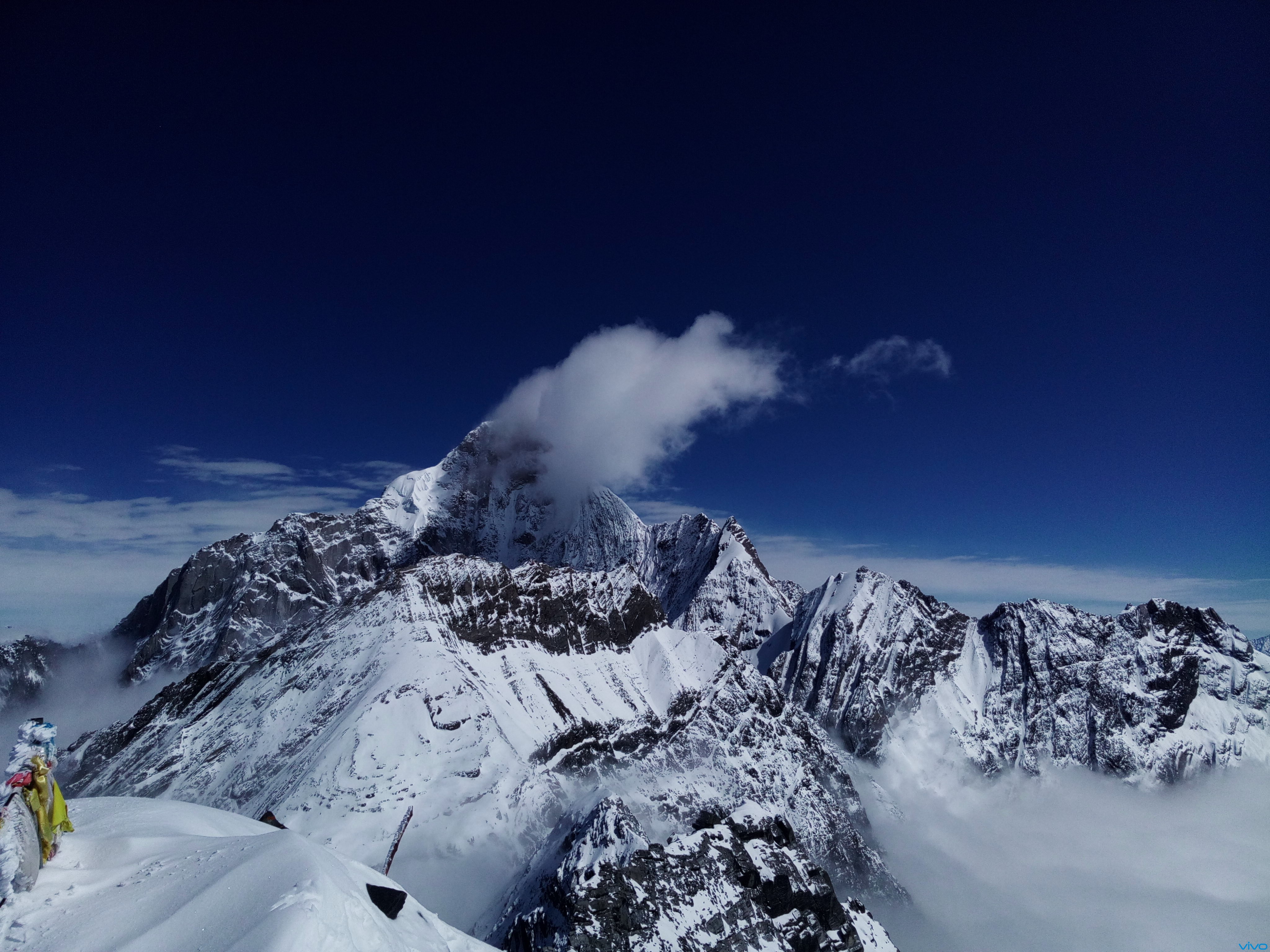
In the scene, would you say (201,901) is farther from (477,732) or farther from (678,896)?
(477,732)

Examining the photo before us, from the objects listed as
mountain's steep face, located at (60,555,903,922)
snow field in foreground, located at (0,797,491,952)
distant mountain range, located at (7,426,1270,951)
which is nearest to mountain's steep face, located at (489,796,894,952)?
distant mountain range, located at (7,426,1270,951)

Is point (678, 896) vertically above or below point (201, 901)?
below

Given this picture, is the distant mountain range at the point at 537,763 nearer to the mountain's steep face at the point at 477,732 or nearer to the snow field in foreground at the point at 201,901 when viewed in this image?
the mountain's steep face at the point at 477,732

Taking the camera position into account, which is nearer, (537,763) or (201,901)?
(201,901)

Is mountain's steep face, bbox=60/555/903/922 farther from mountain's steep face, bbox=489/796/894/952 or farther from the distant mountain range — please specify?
mountain's steep face, bbox=489/796/894/952

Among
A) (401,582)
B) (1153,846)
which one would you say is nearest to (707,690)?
(401,582)

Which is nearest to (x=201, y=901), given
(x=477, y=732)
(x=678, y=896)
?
(x=678, y=896)
